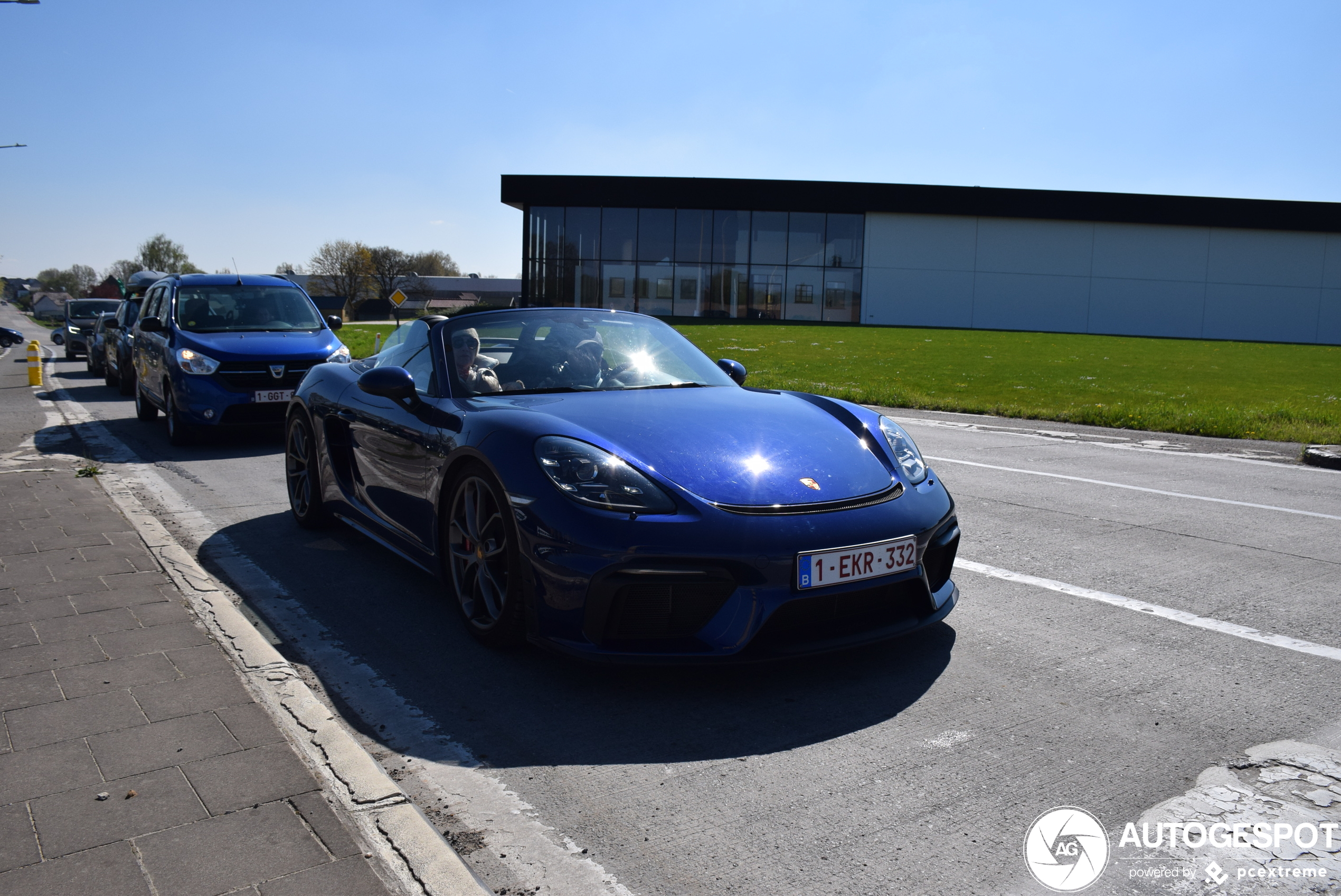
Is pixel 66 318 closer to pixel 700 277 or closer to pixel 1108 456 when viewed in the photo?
pixel 700 277

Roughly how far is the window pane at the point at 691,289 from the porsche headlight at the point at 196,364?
119ft

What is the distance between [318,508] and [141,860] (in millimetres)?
3751

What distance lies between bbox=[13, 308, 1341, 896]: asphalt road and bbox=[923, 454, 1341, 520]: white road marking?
980mm

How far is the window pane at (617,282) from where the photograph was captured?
149 feet

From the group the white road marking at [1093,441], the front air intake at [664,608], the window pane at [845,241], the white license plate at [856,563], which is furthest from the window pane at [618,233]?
the front air intake at [664,608]

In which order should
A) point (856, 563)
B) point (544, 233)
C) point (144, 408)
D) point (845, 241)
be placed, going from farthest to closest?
point (845, 241) → point (544, 233) → point (144, 408) → point (856, 563)

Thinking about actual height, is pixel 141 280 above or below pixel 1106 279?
below

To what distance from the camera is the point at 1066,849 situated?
2.39m

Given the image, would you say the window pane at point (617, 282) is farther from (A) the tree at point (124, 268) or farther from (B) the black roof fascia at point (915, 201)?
(A) the tree at point (124, 268)

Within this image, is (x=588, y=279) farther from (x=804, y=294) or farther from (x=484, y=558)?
(x=484, y=558)

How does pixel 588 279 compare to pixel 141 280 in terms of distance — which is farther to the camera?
pixel 588 279

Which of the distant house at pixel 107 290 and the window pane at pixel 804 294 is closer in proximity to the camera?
the window pane at pixel 804 294

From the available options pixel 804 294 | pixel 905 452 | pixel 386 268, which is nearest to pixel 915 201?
pixel 804 294

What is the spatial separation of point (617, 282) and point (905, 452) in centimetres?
4229
